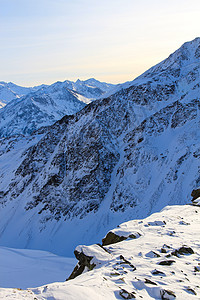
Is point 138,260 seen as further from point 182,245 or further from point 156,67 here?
point 156,67

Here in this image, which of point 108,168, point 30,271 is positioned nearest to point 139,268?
point 30,271

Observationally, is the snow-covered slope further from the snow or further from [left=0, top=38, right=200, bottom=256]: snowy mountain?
[left=0, top=38, right=200, bottom=256]: snowy mountain

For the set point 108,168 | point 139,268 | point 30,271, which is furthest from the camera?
point 108,168

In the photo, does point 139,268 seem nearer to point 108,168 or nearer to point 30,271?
point 30,271

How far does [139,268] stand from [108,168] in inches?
1862

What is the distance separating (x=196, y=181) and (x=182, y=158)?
646 centimetres

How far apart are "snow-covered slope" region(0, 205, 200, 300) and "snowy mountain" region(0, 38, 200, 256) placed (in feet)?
96.1

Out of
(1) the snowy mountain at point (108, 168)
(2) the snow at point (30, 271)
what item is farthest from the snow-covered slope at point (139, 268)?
(1) the snowy mountain at point (108, 168)

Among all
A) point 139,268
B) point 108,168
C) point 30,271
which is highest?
point 139,268

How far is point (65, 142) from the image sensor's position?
6669 cm

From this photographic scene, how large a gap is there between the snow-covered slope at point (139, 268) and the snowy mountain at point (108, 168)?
96.1ft

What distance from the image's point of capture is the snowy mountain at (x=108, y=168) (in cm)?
4878

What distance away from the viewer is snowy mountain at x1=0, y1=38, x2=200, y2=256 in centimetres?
4878

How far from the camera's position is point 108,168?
57.5 metres
